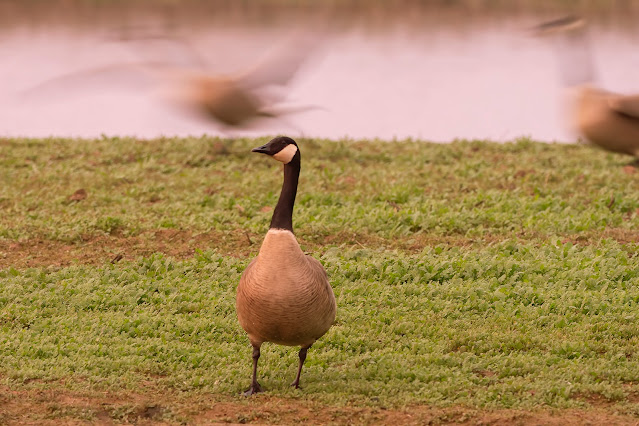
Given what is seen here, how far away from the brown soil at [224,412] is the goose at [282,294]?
0.40 metres

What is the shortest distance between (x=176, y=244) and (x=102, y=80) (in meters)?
3.65

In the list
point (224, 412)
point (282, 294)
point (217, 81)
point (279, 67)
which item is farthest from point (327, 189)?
point (224, 412)

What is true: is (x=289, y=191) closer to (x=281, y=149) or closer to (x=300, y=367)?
(x=281, y=149)

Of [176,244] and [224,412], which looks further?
[176,244]

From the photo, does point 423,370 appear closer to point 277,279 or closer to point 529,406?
point 529,406

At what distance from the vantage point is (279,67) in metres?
11.9

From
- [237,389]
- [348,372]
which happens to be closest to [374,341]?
[348,372]

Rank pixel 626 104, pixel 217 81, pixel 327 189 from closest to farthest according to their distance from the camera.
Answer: pixel 327 189
pixel 626 104
pixel 217 81

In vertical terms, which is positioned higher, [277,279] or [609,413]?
[277,279]

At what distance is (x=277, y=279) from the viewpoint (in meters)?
5.53

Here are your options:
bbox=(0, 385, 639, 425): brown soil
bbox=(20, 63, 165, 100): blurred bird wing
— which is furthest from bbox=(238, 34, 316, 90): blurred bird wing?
bbox=(0, 385, 639, 425): brown soil

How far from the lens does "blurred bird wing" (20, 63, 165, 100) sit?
11031 mm

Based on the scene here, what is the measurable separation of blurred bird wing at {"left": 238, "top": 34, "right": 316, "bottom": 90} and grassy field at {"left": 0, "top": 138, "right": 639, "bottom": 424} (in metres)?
1.11

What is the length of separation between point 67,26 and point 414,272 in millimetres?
16654
